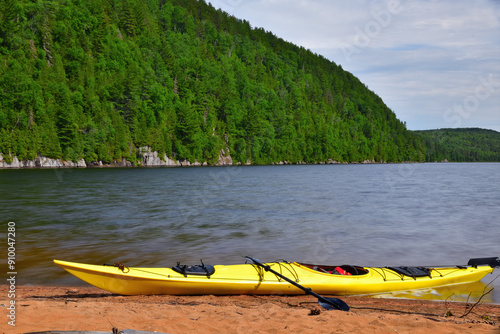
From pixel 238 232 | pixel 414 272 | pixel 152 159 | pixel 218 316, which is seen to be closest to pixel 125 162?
pixel 152 159

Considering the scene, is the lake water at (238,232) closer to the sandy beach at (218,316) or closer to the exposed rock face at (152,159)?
the sandy beach at (218,316)

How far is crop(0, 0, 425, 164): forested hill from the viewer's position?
285 feet

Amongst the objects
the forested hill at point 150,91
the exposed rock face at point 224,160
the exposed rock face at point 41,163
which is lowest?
the exposed rock face at point 41,163

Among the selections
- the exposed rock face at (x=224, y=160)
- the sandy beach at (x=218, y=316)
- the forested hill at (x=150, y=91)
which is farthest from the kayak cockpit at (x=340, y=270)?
the exposed rock face at (x=224, y=160)

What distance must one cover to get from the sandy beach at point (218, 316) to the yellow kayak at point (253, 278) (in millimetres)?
261

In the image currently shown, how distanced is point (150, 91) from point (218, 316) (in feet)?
370

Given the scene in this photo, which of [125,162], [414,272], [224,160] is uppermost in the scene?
[224,160]

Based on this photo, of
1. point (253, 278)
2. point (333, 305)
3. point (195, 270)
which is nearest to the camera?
point (333, 305)

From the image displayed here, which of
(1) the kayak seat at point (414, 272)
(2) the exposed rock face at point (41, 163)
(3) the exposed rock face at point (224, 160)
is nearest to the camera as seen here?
(1) the kayak seat at point (414, 272)

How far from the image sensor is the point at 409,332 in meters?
6.09

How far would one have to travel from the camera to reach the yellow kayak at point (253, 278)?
797 cm

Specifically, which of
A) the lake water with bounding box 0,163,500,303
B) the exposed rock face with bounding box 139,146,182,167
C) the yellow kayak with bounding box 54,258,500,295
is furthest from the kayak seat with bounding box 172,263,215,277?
the exposed rock face with bounding box 139,146,182,167

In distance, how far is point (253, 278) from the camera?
867 centimetres

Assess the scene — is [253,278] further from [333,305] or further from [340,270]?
[340,270]
